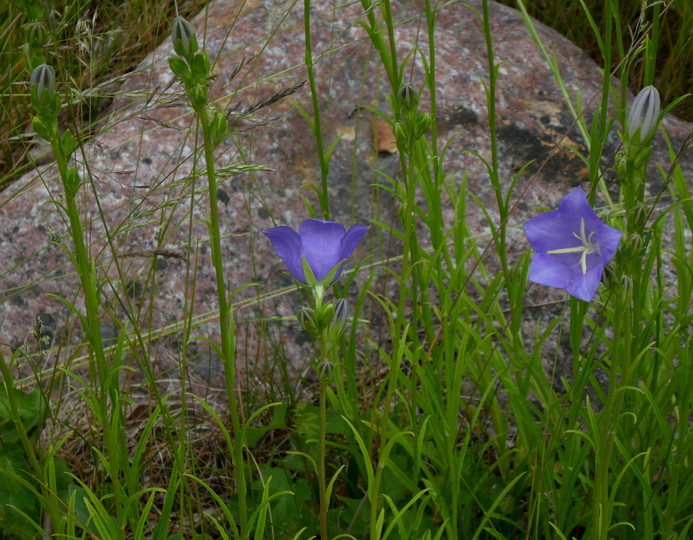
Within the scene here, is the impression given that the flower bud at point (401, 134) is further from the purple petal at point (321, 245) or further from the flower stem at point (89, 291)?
the flower stem at point (89, 291)

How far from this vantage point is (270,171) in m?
2.41

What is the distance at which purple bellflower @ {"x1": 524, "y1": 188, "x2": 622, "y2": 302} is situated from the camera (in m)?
1.06

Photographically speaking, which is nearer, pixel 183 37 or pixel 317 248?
pixel 183 37

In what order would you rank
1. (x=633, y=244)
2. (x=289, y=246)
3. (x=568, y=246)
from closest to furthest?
(x=633, y=244), (x=289, y=246), (x=568, y=246)

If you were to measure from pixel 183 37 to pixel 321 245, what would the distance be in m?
0.34

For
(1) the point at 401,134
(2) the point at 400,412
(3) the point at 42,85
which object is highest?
(3) the point at 42,85

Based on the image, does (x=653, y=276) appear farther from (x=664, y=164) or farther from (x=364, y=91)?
(x=364, y=91)

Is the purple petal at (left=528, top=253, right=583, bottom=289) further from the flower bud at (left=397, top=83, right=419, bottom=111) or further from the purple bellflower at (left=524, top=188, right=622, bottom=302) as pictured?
the flower bud at (left=397, top=83, right=419, bottom=111)

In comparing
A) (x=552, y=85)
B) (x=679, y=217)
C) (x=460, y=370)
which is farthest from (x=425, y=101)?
(x=460, y=370)

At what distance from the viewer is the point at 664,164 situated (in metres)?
2.54

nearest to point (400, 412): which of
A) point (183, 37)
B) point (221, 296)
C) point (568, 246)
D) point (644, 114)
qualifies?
point (568, 246)

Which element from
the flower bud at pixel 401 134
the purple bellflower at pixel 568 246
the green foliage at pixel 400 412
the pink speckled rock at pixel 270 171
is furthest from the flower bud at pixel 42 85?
the pink speckled rock at pixel 270 171

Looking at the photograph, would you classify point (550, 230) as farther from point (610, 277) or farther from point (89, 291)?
point (89, 291)

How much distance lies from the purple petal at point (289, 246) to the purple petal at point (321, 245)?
2 centimetres
